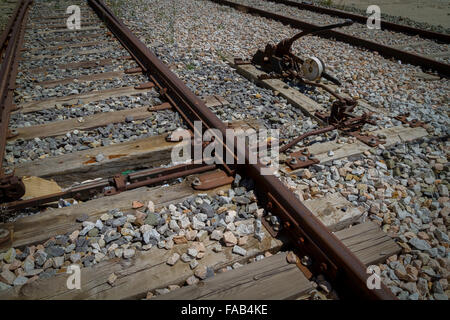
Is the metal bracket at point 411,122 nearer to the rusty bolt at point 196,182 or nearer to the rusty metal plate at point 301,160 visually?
the rusty metal plate at point 301,160

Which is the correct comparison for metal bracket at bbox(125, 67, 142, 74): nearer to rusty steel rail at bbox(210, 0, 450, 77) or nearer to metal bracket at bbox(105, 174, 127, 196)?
metal bracket at bbox(105, 174, 127, 196)

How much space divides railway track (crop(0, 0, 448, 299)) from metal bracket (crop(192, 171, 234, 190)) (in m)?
0.01

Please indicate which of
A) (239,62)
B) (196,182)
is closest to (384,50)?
(239,62)

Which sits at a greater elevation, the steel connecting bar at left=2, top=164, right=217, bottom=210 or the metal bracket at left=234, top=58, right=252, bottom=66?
the metal bracket at left=234, top=58, right=252, bottom=66

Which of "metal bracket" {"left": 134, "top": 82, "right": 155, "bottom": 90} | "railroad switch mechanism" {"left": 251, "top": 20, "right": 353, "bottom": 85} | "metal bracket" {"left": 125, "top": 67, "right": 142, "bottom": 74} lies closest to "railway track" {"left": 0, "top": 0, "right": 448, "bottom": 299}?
"metal bracket" {"left": 134, "top": 82, "right": 155, "bottom": 90}

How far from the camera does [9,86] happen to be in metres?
3.85

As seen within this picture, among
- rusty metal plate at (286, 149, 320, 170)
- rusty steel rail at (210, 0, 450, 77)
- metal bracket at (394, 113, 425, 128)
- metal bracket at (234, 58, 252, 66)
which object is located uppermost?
rusty steel rail at (210, 0, 450, 77)

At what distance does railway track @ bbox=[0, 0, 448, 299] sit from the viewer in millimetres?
1678

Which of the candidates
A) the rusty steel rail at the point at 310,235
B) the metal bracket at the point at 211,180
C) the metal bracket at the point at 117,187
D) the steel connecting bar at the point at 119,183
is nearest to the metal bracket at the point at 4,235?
the steel connecting bar at the point at 119,183

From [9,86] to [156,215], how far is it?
3.08 meters

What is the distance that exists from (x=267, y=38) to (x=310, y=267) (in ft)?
17.9

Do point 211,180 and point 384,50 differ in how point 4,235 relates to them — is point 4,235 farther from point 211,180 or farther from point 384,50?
point 384,50
